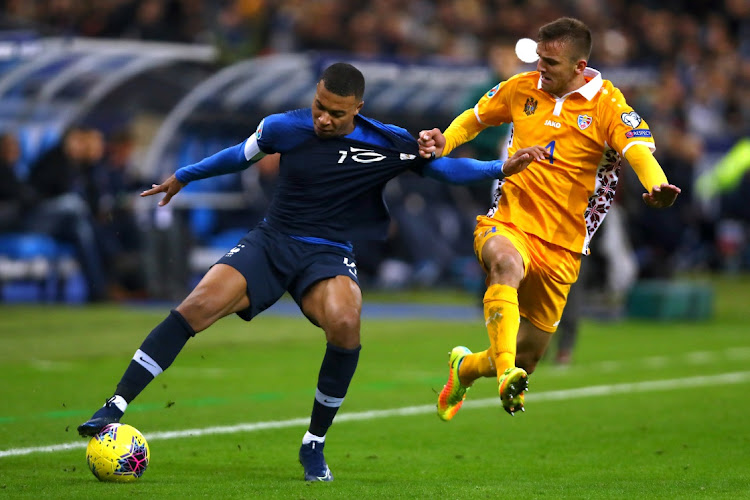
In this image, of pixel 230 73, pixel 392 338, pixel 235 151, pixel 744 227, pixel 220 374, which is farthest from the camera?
pixel 744 227

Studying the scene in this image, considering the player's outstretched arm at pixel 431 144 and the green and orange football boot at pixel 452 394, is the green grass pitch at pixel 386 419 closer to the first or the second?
the green and orange football boot at pixel 452 394

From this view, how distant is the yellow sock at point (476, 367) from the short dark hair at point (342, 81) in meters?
1.86

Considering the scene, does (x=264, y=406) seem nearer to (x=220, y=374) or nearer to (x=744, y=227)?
(x=220, y=374)

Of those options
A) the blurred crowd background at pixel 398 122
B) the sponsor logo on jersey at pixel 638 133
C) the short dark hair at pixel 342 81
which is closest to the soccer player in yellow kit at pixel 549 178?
the sponsor logo on jersey at pixel 638 133

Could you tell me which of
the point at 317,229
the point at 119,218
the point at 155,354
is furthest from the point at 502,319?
the point at 119,218

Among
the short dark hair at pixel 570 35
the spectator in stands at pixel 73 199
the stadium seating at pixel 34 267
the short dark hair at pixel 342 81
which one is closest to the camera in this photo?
the short dark hair at pixel 342 81

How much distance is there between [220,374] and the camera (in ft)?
39.1

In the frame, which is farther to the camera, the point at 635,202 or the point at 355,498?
the point at 635,202

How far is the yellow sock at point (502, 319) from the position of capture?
7.11 m

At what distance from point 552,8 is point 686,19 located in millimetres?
5323

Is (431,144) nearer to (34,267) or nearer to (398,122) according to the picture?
(34,267)

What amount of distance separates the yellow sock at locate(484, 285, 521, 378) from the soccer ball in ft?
6.60

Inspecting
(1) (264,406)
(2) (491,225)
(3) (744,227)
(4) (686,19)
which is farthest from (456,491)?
(4) (686,19)

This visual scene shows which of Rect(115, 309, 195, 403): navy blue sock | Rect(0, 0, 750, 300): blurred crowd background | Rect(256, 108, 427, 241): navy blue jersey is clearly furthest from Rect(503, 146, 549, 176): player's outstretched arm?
Rect(0, 0, 750, 300): blurred crowd background
